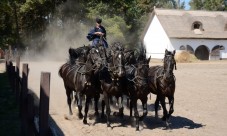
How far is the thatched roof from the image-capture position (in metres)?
52.5

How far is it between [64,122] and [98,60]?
2419mm

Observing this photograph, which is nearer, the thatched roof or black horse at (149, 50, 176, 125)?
black horse at (149, 50, 176, 125)

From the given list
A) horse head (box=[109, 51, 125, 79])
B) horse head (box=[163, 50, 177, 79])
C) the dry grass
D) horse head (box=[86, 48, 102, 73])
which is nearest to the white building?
the dry grass

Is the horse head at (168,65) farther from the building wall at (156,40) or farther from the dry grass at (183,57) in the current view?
the building wall at (156,40)

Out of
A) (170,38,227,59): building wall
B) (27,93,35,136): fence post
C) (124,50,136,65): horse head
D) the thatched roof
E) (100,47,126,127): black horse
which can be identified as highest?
the thatched roof

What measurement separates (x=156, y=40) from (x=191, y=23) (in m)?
6.51

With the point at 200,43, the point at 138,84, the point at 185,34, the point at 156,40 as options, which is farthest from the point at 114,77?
the point at 200,43

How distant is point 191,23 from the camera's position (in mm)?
55594

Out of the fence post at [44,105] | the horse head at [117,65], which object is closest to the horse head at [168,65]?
the horse head at [117,65]

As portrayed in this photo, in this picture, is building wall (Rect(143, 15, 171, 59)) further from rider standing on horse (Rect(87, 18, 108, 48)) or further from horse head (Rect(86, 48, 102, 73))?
horse head (Rect(86, 48, 102, 73))

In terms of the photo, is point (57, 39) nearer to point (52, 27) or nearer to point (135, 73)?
point (52, 27)

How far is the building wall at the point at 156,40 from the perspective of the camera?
52.5 m

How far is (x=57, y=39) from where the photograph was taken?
161ft

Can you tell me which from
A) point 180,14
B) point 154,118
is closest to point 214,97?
point 154,118
